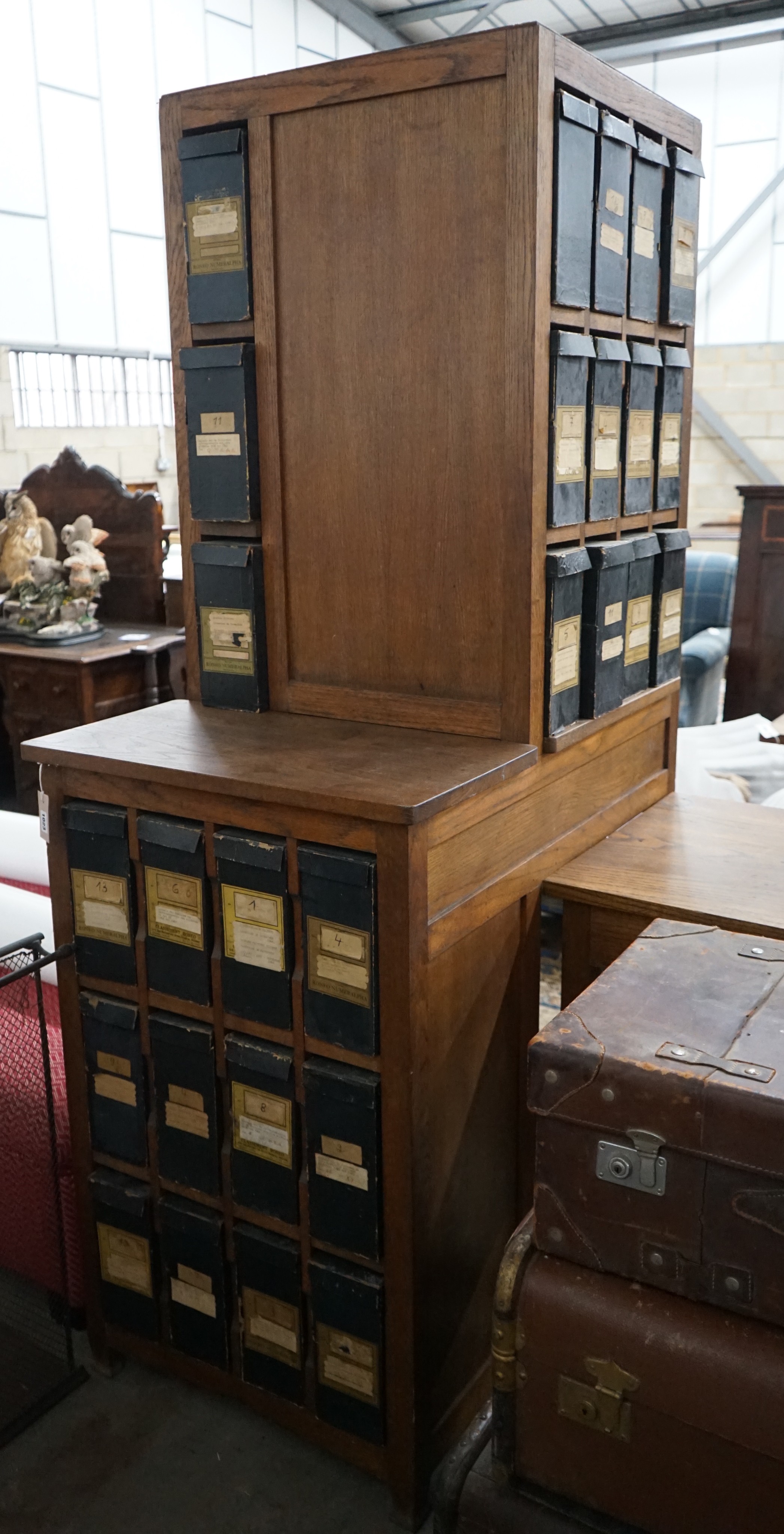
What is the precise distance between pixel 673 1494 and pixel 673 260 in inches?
69.5

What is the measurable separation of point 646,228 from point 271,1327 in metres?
1.77

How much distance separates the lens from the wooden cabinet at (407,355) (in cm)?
162

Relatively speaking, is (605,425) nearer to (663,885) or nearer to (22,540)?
(663,885)

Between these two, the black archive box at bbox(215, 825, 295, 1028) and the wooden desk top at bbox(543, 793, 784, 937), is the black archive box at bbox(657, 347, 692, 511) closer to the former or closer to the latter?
the wooden desk top at bbox(543, 793, 784, 937)

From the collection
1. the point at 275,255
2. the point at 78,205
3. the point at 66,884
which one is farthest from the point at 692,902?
the point at 78,205

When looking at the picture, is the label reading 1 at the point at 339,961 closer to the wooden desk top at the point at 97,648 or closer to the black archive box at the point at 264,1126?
the black archive box at the point at 264,1126

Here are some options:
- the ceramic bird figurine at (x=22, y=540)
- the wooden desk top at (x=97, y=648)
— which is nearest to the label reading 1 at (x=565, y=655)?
the wooden desk top at (x=97, y=648)

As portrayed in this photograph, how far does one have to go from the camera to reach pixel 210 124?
1.82 m

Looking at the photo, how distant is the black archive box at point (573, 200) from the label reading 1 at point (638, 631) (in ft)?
1.71

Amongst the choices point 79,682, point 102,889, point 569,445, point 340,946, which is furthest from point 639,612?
point 79,682

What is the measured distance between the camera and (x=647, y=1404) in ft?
4.16

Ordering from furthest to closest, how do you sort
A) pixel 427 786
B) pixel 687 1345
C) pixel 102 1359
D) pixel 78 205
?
pixel 78 205
pixel 102 1359
pixel 427 786
pixel 687 1345

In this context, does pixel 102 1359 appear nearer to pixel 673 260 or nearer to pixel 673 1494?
pixel 673 1494

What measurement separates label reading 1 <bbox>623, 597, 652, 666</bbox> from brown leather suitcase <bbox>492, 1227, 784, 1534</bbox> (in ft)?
3.38
